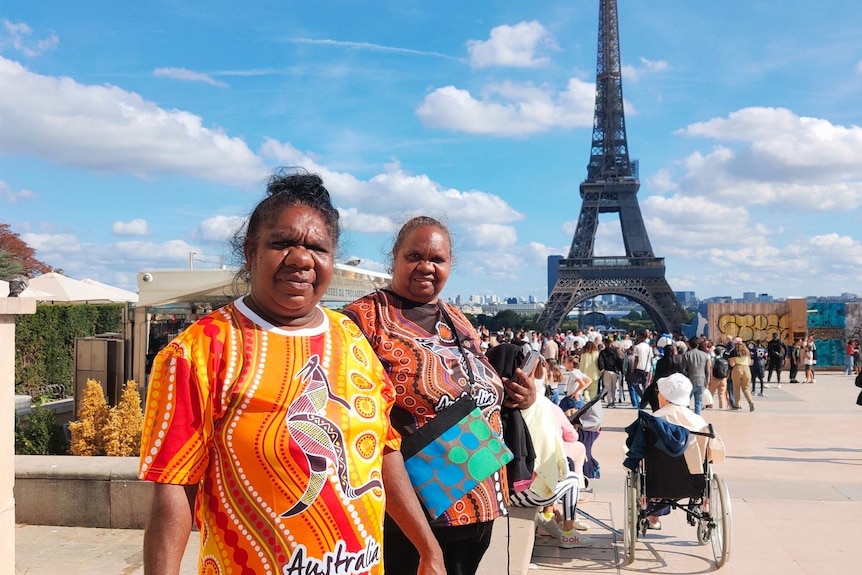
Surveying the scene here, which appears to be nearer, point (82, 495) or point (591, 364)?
point (82, 495)

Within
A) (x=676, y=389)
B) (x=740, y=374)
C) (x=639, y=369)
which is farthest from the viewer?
(x=639, y=369)

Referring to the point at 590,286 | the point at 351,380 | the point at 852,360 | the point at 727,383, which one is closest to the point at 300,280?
the point at 351,380

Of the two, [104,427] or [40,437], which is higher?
[104,427]

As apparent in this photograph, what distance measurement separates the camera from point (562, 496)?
4.67 metres

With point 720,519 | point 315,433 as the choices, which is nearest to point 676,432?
point 720,519

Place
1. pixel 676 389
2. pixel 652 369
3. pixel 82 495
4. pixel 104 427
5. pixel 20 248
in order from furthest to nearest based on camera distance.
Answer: pixel 20 248
pixel 652 369
pixel 104 427
pixel 676 389
pixel 82 495

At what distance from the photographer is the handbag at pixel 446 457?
86.0 inches

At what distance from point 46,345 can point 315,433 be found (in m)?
13.2

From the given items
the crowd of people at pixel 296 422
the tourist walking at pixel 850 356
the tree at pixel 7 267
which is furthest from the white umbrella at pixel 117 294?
the tourist walking at pixel 850 356

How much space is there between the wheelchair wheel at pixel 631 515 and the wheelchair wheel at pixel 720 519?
0.52 meters

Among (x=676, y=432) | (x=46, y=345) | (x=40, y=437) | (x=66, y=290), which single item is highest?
(x=66, y=290)

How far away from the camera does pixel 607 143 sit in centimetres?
5459

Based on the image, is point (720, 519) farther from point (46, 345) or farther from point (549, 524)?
point (46, 345)

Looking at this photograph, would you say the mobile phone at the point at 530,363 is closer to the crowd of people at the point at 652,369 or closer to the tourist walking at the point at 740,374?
the crowd of people at the point at 652,369
